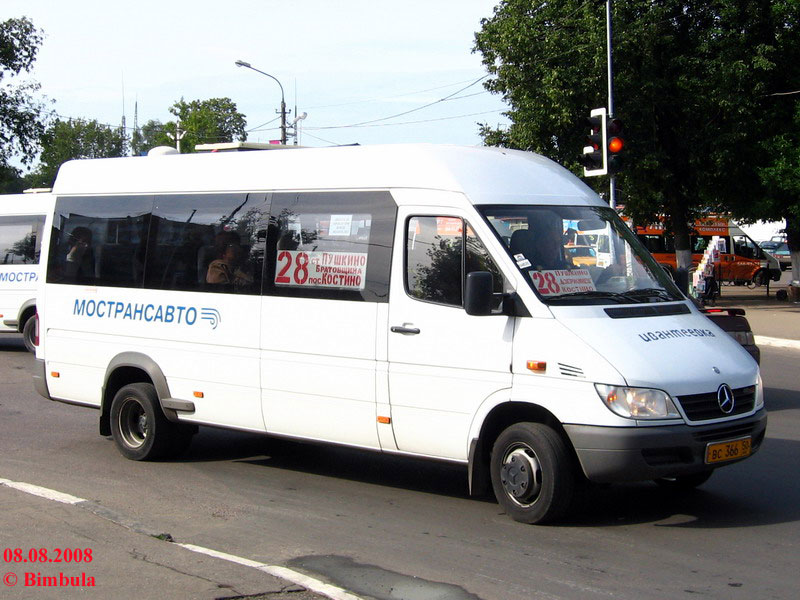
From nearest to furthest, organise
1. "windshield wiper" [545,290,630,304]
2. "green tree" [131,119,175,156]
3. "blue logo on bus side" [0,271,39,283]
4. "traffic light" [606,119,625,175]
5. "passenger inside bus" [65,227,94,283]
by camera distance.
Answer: "windshield wiper" [545,290,630,304]
"passenger inside bus" [65,227,94,283]
"traffic light" [606,119,625,175]
"blue logo on bus side" [0,271,39,283]
"green tree" [131,119,175,156]

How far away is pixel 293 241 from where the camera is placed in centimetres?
814

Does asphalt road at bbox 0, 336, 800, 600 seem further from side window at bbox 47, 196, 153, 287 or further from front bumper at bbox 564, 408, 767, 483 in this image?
side window at bbox 47, 196, 153, 287

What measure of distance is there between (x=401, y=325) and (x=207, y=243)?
7.51 ft

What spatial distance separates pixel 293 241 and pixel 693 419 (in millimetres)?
3442

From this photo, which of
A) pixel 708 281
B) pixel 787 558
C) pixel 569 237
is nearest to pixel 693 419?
pixel 787 558

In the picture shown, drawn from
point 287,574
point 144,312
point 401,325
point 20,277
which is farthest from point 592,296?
point 20,277

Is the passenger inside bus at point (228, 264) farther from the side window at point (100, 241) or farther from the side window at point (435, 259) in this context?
the side window at point (435, 259)

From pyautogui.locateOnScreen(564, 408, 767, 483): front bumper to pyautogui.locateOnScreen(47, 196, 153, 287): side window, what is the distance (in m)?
4.67

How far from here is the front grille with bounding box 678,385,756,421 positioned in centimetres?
645

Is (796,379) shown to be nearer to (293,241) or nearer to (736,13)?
(293,241)

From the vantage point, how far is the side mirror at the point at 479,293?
6.67m

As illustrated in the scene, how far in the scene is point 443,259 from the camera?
725 cm

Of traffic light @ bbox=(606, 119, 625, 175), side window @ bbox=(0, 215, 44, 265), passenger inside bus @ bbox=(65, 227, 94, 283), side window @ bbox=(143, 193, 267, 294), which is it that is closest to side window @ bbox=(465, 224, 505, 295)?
side window @ bbox=(143, 193, 267, 294)

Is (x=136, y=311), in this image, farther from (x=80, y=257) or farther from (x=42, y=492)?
(x=42, y=492)
